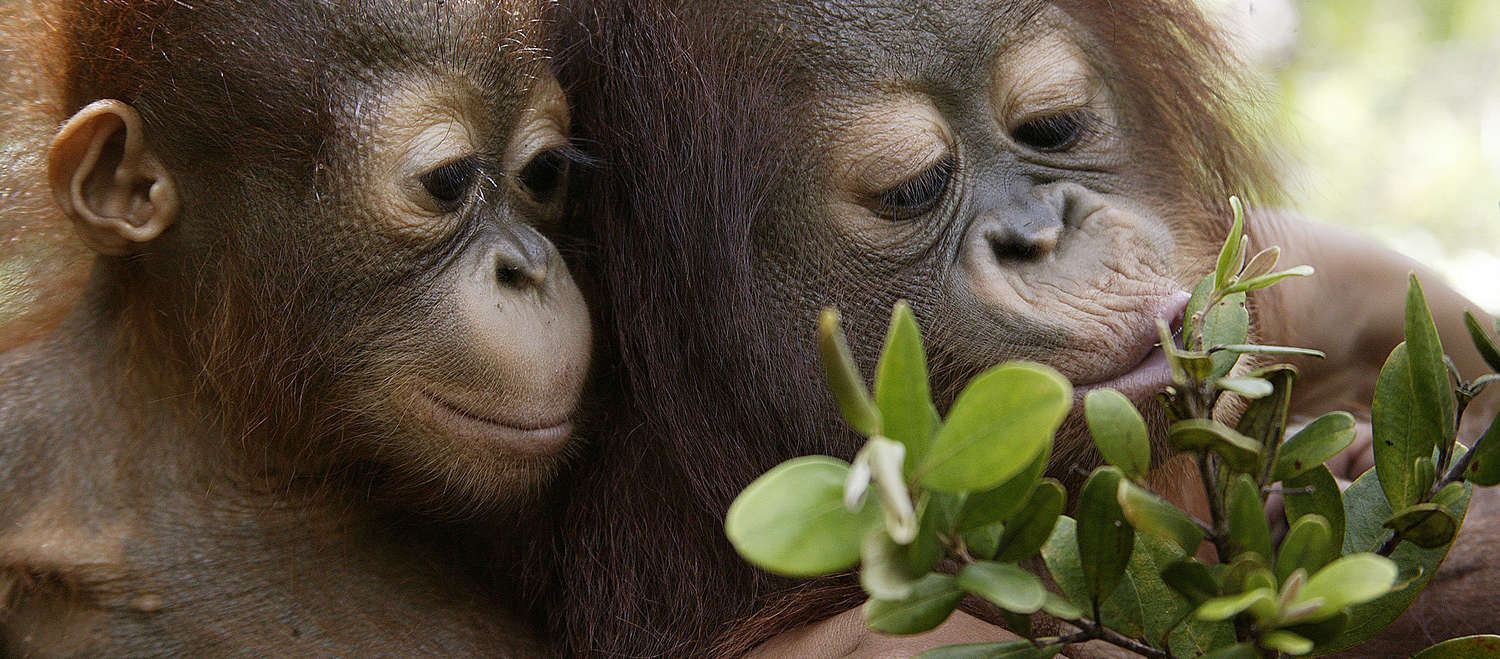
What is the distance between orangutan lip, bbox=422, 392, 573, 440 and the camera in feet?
4.94

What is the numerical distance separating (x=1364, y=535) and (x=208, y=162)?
4.31ft

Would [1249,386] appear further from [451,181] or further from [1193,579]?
[451,181]

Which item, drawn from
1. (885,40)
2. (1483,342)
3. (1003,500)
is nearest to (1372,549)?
(1483,342)

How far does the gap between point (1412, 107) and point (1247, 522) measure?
5635 mm

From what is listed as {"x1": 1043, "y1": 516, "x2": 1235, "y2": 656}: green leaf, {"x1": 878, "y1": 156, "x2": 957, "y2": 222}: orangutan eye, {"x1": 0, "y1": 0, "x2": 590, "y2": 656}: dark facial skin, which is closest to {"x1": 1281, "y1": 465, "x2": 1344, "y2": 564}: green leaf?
{"x1": 1043, "y1": 516, "x2": 1235, "y2": 656}: green leaf

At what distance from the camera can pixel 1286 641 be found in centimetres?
75

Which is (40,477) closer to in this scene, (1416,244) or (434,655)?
(434,655)

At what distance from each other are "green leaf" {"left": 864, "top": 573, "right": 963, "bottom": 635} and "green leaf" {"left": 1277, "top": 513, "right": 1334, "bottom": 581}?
237mm

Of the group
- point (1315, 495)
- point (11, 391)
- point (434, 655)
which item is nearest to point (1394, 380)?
point (1315, 495)

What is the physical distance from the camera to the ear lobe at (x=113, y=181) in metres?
1.50

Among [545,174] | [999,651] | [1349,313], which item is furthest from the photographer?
[1349,313]

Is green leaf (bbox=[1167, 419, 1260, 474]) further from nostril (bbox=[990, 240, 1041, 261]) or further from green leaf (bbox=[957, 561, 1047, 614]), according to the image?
nostril (bbox=[990, 240, 1041, 261])

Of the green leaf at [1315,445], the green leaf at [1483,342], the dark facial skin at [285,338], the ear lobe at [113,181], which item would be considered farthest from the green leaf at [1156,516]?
the ear lobe at [113,181]

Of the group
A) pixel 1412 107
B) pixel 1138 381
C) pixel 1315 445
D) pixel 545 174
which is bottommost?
pixel 1315 445
